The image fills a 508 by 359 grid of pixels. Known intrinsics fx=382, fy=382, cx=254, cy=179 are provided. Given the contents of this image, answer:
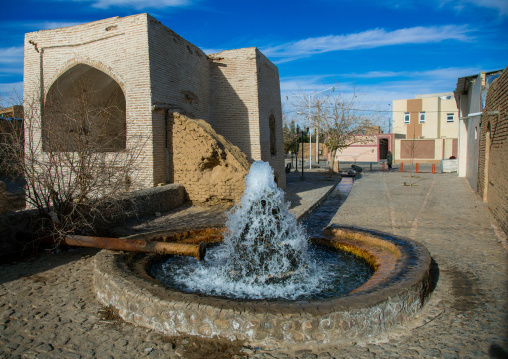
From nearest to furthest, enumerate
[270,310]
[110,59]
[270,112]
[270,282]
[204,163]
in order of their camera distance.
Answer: [270,310] < [270,282] < [204,163] < [110,59] < [270,112]

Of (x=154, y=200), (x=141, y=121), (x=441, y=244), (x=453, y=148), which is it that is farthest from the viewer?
(x=453, y=148)

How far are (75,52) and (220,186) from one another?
5686 mm

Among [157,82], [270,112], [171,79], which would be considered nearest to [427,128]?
[270,112]

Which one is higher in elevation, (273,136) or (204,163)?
(273,136)

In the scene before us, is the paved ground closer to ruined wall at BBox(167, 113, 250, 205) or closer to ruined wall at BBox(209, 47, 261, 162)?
ruined wall at BBox(167, 113, 250, 205)

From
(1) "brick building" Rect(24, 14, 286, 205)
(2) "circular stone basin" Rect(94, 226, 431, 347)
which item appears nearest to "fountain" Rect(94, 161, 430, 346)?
(2) "circular stone basin" Rect(94, 226, 431, 347)

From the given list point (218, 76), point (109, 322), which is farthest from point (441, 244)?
point (218, 76)

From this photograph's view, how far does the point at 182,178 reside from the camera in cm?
989

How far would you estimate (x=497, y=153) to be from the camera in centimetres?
882

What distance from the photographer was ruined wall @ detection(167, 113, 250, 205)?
30.6 ft

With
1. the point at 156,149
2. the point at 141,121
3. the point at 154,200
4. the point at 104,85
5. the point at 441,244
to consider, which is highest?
the point at 104,85

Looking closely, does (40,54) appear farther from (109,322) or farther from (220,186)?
(109,322)

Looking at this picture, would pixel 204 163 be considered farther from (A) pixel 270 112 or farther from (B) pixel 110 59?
(A) pixel 270 112

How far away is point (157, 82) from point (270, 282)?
6853mm
